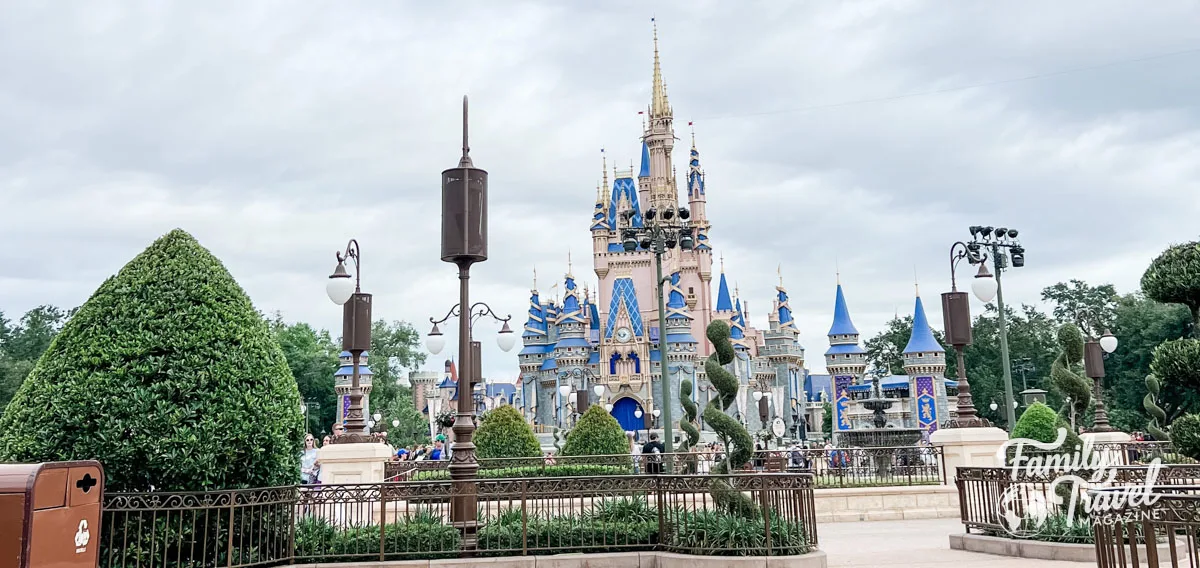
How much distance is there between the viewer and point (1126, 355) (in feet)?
181

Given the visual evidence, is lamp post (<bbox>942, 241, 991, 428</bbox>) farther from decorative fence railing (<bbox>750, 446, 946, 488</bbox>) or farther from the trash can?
the trash can

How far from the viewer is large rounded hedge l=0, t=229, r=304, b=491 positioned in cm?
745

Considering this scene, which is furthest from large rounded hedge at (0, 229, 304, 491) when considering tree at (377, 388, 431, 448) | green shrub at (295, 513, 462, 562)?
tree at (377, 388, 431, 448)

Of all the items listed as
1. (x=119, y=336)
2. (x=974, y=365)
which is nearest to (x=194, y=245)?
(x=119, y=336)

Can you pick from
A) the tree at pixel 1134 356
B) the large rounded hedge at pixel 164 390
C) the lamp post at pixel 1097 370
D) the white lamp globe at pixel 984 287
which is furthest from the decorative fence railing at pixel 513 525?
the tree at pixel 1134 356

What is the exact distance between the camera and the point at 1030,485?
439 inches

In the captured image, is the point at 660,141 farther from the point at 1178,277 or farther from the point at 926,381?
the point at 1178,277

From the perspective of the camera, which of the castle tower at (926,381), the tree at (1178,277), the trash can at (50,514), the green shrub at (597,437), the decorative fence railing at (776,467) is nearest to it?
the trash can at (50,514)

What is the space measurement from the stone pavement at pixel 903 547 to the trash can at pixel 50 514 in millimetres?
7404

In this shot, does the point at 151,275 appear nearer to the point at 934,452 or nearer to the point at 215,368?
the point at 215,368

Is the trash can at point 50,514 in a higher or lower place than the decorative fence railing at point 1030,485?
higher

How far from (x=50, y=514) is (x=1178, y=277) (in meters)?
12.2

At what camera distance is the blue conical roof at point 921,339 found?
58.6m

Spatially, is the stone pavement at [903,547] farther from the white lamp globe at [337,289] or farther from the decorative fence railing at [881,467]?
the white lamp globe at [337,289]
